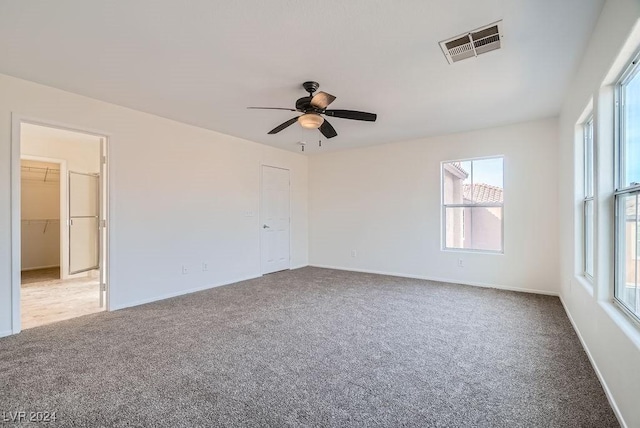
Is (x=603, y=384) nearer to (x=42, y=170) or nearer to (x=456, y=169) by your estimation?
(x=456, y=169)

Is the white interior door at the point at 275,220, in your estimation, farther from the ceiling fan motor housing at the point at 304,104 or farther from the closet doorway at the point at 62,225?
the ceiling fan motor housing at the point at 304,104

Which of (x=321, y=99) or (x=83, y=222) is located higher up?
(x=321, y=99)

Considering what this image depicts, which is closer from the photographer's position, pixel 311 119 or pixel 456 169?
pixel 311 119

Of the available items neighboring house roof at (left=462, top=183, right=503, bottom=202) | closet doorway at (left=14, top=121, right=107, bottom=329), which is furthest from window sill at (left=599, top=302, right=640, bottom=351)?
closet doorway at (left=14, top=121, right=107, bottom=329)

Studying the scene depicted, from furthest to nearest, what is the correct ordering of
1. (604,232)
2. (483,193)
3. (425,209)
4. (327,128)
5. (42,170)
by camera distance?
1. (42,170)
2. (425,209)
3. (483,193)
4. (327,128)
5. (604,232)

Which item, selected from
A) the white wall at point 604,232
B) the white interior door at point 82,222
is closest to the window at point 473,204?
the white wall at point 604,232

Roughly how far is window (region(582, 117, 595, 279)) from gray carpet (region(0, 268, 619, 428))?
0.74 meters

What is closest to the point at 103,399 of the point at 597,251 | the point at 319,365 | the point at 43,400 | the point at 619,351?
the point at 43,400

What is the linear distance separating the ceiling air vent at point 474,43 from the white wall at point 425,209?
2610 mm

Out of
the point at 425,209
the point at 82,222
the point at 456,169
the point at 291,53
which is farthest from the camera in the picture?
the point at 82,222

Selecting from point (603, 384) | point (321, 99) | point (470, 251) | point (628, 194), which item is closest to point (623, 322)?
point (603, 384)

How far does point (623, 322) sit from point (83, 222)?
23.7 feet

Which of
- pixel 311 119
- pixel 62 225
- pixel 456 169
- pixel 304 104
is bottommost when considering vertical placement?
pixel 62 225

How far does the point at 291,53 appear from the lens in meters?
2.53
